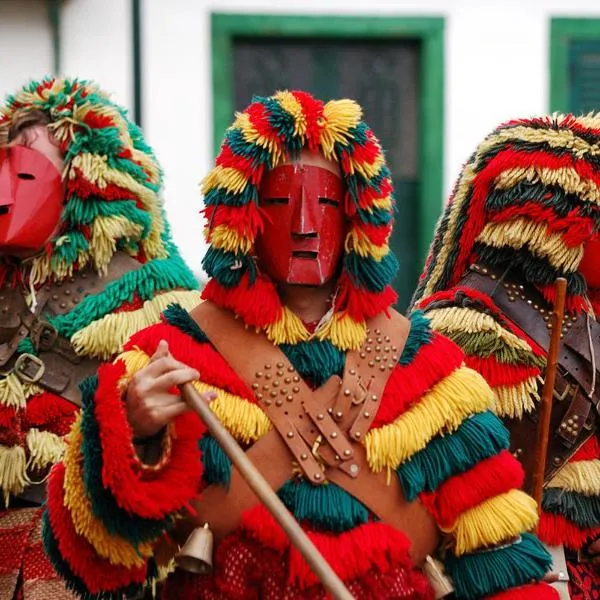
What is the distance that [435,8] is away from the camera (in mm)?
8750

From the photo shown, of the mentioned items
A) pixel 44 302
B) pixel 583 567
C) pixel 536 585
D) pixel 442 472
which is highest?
pixel 44 302

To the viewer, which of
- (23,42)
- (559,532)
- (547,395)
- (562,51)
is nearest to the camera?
(547,395)

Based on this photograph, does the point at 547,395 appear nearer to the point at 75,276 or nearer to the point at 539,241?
the point at 539,241

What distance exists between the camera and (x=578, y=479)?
470 cm

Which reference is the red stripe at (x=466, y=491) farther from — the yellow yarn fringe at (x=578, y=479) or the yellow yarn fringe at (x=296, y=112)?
the yellow yarn fringe at (x=578, y=479)

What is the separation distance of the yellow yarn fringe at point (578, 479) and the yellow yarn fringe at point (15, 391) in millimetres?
1682

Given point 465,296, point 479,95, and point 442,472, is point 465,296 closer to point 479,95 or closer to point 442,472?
point 442,472

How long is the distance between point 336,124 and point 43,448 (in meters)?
1.57

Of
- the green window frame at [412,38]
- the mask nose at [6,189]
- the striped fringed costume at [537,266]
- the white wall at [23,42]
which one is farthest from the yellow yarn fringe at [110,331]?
the green window frame at [412,38]

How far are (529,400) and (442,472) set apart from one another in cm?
103

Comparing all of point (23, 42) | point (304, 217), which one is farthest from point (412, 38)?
point (304, 217)

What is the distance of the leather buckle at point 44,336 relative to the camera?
471 cm

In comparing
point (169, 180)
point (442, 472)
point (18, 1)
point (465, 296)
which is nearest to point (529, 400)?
point (465, 296)

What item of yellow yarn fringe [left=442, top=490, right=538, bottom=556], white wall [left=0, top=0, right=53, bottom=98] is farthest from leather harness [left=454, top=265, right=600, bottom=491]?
white wall [left=0, top=0, right=53, bottom=98]
